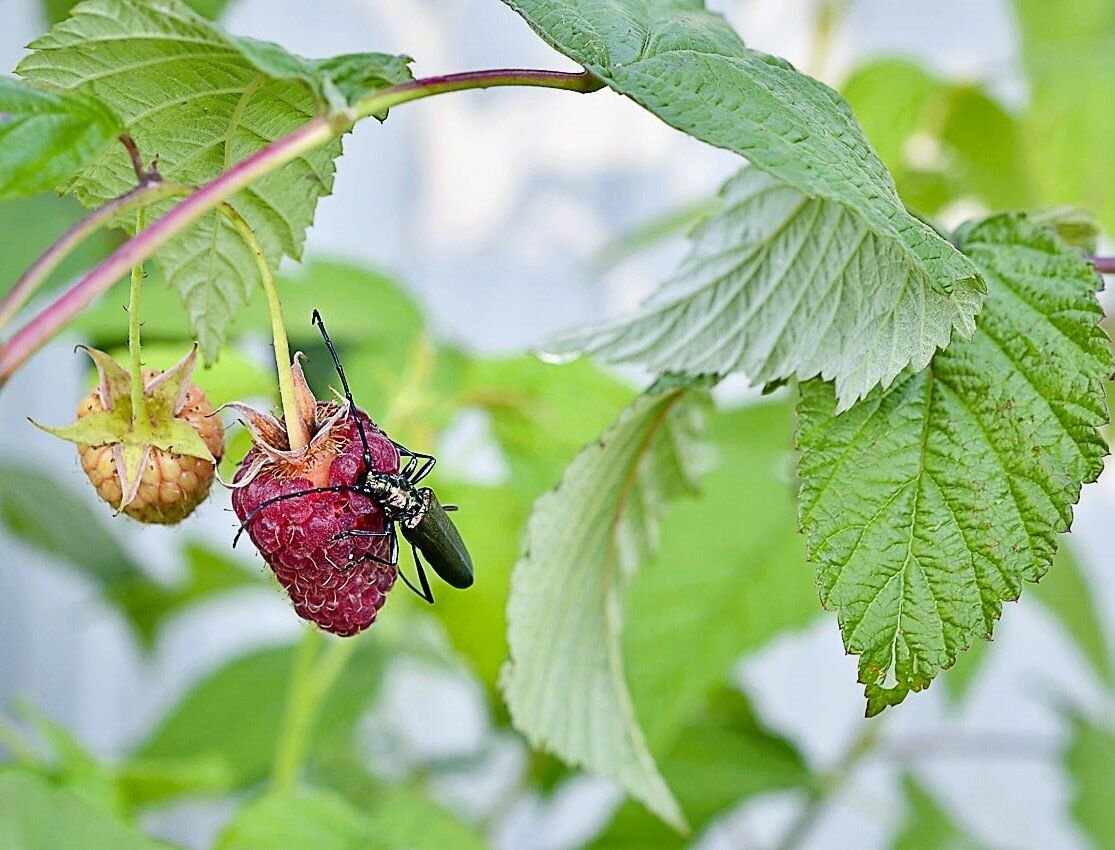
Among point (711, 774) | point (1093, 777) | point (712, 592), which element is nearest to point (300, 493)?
point (712, 592)

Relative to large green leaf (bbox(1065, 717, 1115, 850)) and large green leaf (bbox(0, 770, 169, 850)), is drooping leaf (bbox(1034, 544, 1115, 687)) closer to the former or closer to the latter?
large green leaf (bbox(1065, 717, 1115, 850))

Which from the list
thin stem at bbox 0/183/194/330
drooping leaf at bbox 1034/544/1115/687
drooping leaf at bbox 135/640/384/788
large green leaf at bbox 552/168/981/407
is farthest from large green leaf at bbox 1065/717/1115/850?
thin stem at bbox 0/183/194/330

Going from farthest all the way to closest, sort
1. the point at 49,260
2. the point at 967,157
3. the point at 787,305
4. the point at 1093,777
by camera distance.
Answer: the point at 1093,777
the point at 967,157
the point at 787,305
the point at 49,260

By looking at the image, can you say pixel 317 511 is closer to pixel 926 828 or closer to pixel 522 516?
pixel 522 516

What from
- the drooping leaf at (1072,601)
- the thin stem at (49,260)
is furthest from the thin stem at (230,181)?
the drooping leaf at (1072,601)

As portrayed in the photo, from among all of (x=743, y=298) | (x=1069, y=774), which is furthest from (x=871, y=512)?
(x=1069, y=774)
